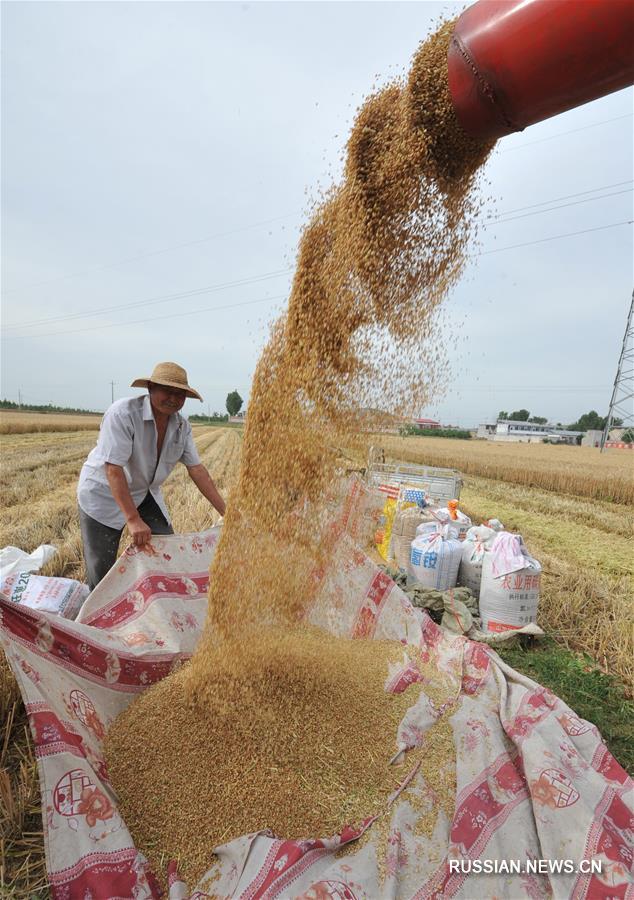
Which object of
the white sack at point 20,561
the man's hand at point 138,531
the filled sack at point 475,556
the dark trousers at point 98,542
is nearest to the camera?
the man's hand at point 138,531

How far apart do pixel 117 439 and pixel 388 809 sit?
1855 millimetres

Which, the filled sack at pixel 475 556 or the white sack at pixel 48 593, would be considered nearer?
the white sack at pixel 48 593

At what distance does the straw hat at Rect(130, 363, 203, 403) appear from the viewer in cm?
226

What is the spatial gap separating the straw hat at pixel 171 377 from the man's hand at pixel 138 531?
651mm

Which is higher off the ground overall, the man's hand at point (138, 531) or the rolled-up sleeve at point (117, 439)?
the rolled-up sleeve at point (117, 439)

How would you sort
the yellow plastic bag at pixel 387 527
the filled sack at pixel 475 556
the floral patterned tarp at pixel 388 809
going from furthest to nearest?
the yellow plastic bag at pixel 387 527 < the filled sack at pixel 475 556 < the floral patterned tarp at pixel 388 809

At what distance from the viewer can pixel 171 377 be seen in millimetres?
2287

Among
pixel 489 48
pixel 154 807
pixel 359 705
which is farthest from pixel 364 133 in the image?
pixel 154 807

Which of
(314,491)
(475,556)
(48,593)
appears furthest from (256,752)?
(475,556)

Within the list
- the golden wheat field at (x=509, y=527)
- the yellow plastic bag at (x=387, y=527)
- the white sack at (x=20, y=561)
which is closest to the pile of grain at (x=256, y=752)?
the golden wheat field at (x=509, y=527)

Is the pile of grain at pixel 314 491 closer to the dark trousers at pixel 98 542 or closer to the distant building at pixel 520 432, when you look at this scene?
the dark trousers at pixel 98 542

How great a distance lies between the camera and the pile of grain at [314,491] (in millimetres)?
1590

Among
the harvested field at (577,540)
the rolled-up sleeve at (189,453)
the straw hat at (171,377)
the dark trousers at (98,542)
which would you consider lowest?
the harvested field at (577,540)

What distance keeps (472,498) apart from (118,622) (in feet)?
23.9
